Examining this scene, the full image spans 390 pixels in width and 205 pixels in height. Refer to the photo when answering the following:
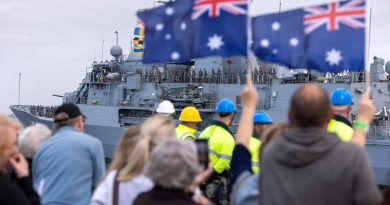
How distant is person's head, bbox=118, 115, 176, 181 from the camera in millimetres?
3070

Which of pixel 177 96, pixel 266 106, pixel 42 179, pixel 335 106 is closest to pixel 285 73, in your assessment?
pixel 266 106

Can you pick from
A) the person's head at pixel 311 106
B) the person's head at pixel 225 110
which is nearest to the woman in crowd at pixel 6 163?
the person's head at pixel 311 106

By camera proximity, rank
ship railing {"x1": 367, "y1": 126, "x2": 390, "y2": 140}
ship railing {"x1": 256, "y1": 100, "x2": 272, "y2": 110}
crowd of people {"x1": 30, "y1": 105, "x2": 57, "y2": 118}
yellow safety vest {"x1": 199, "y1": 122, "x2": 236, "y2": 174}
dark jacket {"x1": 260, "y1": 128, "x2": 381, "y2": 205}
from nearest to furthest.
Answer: dark jacket {"x1": 260, "y1": 128, "x2": 381, "y2": 205}, yellow safety vest {"x1": 199, "y1": 122, "x2": 236, "y2": 174}, ship railing {"x1": 367, "y1": 126, "x2": 390, "y2": 140}, ship railing {"x1": 256, "y1": 100, "x2": 272, "y2": 110}, crowd of people {"x1": 30, "y1": 105, "x2": 57, "y2": 118}

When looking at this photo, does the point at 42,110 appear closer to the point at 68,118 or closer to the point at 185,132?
the point at 185,132

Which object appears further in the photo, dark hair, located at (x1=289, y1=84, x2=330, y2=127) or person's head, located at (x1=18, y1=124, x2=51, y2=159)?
person's head, located at (x1=18, y1=124, x2=51, y2=159)

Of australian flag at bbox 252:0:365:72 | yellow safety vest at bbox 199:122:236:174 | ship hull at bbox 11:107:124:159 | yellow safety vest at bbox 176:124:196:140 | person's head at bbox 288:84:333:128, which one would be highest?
australian flag at bbox 252:0:365:72

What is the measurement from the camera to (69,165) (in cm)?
388

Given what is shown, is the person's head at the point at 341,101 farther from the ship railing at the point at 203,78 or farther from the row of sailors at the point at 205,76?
the row of sailors at the point at 205,76

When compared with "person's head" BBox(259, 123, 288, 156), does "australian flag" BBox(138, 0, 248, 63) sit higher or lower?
higher

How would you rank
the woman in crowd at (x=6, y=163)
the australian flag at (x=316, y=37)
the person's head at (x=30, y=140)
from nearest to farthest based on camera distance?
1. the woman in crowd at (x=6, y=163)
2. the australian flag at (x=316, y=37)
3. the person's head at (x=30, y=140)

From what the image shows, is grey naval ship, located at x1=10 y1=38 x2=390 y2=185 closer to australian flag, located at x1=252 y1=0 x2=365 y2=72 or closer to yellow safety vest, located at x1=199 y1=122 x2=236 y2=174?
yellow safety vest, located at x1=199 y1=122 x2=236 y2=174

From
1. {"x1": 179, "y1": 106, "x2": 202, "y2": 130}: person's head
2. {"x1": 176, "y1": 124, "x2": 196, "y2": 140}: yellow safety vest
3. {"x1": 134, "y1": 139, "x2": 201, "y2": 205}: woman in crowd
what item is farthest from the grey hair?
{"x1": 179, "y1": 106, "x2": 202, "y2": 130}: person's head

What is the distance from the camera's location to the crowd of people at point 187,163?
8.34 feet

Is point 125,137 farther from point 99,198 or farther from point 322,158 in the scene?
point 322,158
